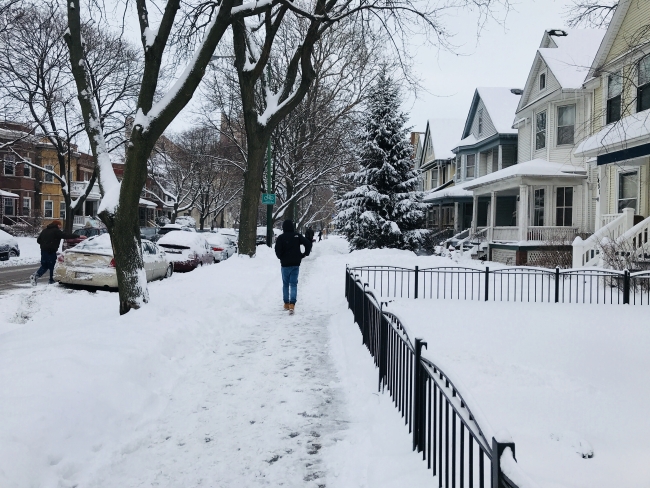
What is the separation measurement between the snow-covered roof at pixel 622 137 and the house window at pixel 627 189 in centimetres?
256

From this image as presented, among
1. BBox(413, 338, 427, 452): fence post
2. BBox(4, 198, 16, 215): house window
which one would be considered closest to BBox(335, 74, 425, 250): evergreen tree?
BBox(413, 338, 427, 452): fence post

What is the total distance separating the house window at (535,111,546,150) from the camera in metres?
24.5

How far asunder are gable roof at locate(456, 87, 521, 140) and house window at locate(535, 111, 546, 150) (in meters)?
3.09

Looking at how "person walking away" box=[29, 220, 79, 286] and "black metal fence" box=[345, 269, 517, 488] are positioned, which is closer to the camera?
"black metal fence" box=[345, 269, 517, 488]

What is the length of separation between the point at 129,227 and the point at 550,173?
61.4ft

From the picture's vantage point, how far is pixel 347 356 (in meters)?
7.23

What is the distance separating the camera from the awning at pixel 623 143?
47.2 feet

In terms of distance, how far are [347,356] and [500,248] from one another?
1908cm

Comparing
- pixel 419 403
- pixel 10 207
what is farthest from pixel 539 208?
pixel 10 207

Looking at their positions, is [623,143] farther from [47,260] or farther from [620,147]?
[47,260]

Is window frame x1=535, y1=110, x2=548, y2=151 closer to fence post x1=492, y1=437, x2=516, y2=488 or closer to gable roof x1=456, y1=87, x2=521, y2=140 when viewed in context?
gable roof x1=456, y1=87, x2=521, y2=140

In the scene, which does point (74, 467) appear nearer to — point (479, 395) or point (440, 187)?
point (479, 395)

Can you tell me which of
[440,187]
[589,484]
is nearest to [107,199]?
[589,484]

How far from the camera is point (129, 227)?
823 centimetres
